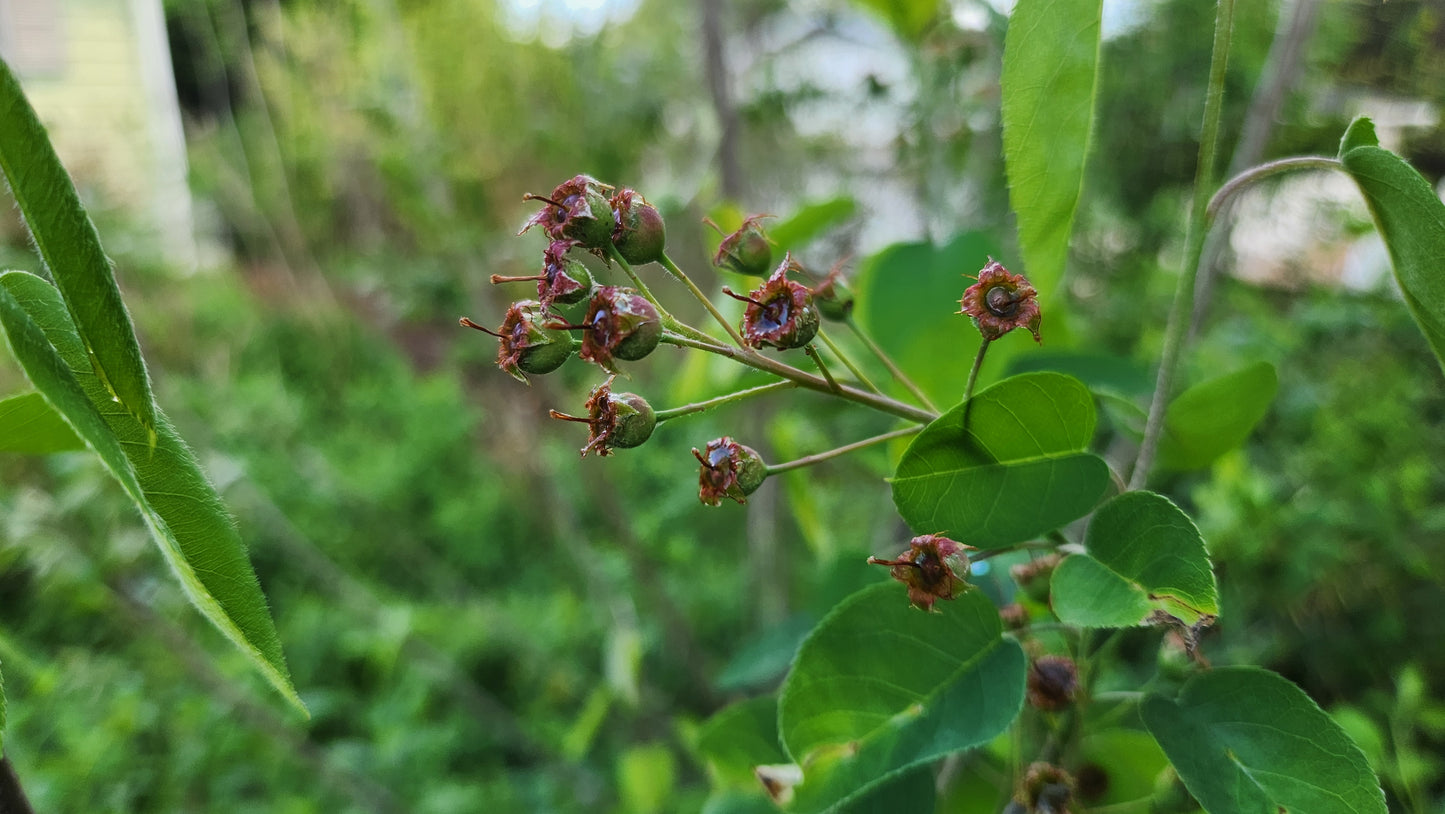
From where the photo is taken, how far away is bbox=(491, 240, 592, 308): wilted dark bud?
0.26 meters

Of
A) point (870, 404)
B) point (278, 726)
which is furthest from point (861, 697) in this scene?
point (278, 726)

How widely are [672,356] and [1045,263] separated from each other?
5.99 ft

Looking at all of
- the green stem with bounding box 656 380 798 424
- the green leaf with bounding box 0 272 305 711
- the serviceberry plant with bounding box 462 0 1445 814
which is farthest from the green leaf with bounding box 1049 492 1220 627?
the green leaf with bounding box 0 272 305 711

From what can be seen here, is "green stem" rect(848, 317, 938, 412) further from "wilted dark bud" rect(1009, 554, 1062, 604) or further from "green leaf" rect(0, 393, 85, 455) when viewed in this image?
"green leaf" rect(0, 393, 85, 455)

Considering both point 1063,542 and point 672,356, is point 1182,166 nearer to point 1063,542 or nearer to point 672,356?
point 672,356

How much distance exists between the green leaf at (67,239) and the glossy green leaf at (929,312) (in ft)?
1.04

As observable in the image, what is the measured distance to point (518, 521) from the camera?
192cm

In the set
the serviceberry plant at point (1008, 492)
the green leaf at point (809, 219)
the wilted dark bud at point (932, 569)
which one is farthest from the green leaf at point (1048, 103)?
the green leaf at point (809, 219)

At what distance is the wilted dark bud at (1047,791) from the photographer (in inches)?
12.1

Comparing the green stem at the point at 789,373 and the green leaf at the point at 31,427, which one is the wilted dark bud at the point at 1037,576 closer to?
the green stem at the point at 789,373

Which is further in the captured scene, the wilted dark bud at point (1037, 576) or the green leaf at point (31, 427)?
the wilted dark bud at point (1037, 576)

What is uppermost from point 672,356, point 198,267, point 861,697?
point 861,697

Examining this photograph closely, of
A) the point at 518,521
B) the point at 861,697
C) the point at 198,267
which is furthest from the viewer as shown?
the point at 198,267

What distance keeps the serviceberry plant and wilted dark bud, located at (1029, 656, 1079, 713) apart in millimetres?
32
